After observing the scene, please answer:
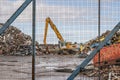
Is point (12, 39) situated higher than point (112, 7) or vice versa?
point (112, 7)

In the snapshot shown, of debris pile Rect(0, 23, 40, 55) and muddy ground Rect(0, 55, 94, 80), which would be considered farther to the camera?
muddy ground Rect(0, 55, 94, 80)

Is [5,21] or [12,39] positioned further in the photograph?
[12,39]

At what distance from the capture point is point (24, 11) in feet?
24.7

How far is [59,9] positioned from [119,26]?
1370mm

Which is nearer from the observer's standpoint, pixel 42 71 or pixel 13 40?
pixel 13 40

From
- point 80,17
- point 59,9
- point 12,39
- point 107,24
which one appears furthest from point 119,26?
point 12,39

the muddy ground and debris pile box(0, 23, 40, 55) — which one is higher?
debris pile box(0, 23, 40, 55)

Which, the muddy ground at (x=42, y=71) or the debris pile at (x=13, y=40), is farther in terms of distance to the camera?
the muddy ground at (x=42, y=71)

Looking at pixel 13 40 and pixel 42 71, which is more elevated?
pixel 13 40

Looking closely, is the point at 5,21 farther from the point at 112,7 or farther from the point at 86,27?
the point at 112,7

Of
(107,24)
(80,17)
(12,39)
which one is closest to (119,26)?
(107,24)

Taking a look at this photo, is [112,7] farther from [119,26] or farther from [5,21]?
[5,21]

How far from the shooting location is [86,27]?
7824 mm

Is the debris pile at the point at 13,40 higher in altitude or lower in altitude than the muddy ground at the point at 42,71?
higher
